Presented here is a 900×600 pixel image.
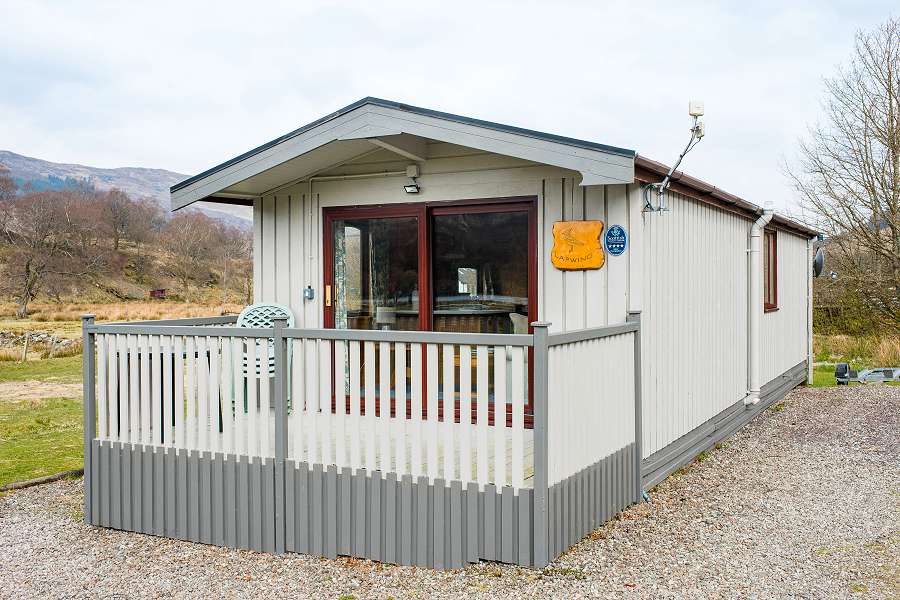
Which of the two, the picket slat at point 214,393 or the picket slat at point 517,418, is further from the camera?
the picket slat at point 214,393

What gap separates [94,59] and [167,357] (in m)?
65.7

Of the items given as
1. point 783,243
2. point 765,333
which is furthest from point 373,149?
point 783,243

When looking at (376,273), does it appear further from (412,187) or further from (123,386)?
(123,386)

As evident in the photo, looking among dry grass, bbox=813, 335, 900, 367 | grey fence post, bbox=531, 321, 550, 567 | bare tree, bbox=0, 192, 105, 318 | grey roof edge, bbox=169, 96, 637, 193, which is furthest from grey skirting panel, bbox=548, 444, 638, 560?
bare tree, bbox=0, 192, 105, 318

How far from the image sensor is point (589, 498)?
4.70 meters

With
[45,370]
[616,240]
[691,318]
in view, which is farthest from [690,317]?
[45,370]

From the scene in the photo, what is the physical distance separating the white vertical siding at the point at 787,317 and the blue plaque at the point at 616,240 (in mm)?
4700

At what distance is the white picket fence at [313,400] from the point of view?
13.6 ft

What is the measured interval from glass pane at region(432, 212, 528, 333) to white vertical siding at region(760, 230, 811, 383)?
186 inches

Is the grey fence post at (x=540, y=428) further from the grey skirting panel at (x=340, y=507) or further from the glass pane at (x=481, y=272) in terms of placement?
the glass pane at (x=481, y=272)

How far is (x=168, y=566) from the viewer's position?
461cm

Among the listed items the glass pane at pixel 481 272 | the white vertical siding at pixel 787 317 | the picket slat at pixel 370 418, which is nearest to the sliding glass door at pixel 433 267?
the glass pane at pixel 481 272

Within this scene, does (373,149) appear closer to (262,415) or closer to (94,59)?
(262,415)

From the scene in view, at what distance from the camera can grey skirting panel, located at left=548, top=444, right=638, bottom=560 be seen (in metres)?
4.23
